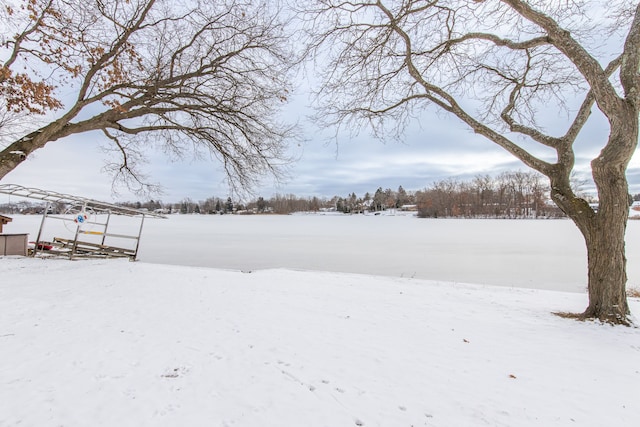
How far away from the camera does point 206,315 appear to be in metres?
4.57

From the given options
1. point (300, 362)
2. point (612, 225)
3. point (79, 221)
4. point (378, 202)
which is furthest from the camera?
point (378, 202)

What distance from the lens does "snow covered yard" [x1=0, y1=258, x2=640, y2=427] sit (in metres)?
2.30

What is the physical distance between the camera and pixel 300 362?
3.12 metres

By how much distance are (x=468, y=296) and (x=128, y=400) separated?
6132mm

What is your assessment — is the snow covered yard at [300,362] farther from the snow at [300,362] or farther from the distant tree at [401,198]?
the distant tree at [401,198]

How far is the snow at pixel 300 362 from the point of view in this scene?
7.55 feet

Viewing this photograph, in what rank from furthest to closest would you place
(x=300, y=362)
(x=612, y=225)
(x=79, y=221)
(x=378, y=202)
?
1. (x=378, y=202)
2. (x=79, y=221)
3. (x=612, y=225)
4. (x=300, y=362)

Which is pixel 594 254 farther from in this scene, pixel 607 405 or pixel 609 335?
pixel 607 405

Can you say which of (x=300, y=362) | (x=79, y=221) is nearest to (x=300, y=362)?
(x=300, y=362)

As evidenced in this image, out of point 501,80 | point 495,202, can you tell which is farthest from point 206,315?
point 495,202

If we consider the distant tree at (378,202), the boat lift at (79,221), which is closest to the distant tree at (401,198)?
the distant tree at (378,202)

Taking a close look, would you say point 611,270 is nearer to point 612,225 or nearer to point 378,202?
point 612,225

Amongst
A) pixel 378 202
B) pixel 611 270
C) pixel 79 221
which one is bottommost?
pixel 79 221

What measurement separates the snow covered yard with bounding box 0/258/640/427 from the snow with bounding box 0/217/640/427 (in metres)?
0.02
